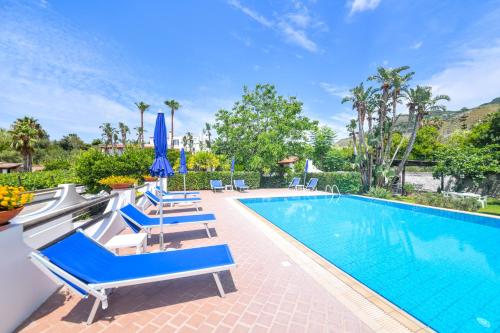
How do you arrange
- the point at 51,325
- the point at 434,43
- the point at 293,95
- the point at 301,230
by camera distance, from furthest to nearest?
the point at 293,95, the point at 434,43, the point at 301,230, the point at 51,325

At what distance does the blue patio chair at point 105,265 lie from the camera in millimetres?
2574

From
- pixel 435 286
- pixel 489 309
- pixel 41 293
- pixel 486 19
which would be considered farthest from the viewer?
pixel 486 19

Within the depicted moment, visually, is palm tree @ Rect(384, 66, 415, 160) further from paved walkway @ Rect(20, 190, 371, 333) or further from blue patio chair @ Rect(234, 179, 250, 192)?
paved walkway @ Rect(20, 190, 371, 333)

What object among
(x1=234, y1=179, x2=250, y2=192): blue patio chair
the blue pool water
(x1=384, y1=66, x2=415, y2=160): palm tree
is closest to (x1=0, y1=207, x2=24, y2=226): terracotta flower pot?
the blue pool water

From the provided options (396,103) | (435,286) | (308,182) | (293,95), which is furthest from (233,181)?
(435,286)

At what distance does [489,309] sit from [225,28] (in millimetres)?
15309

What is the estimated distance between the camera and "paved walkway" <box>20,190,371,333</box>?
271 cm

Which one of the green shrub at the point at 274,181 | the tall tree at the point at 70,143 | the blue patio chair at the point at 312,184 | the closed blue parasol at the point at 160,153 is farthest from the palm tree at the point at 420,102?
the tall tree at the point at 70,143

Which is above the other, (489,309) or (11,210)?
(11,210)

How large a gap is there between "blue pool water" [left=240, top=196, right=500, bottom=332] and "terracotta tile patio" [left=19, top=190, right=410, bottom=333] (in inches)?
58.0

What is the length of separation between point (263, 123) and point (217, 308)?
20.8m

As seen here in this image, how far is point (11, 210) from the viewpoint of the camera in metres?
2.70

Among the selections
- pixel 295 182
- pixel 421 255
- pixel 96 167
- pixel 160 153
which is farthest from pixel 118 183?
pixel 295 182

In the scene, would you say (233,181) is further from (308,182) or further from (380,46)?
(380,46)
